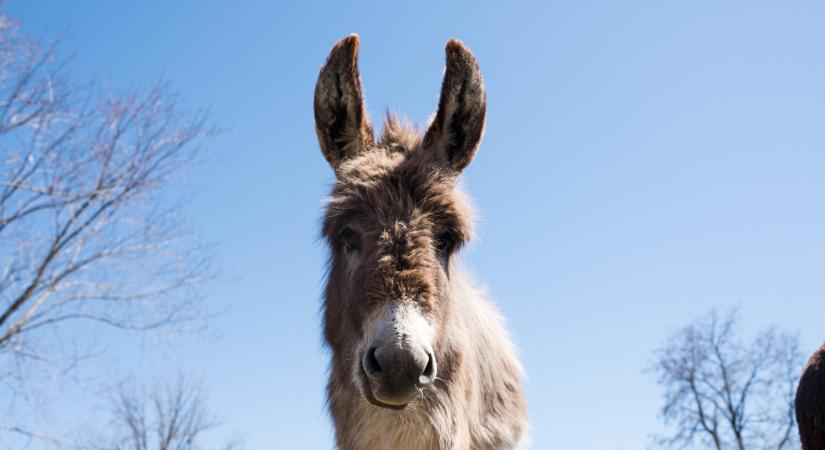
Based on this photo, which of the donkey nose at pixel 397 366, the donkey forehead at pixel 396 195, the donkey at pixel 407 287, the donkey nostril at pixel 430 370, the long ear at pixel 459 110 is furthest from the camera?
the long ear at pixel 459 110

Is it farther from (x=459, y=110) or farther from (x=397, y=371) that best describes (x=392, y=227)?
(x=459, y=110)

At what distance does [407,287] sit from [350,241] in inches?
26.6

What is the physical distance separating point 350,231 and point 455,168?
898 millimetres

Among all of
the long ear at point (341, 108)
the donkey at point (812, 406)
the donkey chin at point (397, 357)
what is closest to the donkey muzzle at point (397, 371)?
the donkey chin at point (397, 357)

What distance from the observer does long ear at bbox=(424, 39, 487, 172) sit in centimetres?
410

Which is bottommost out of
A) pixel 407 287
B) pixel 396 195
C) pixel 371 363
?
pixel 371 363

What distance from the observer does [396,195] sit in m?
3.59

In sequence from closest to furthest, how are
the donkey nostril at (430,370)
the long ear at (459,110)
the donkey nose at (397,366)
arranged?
the donkey nose at (397,366) < the donkey nostril at (430,370) < the long ear at (459,110)

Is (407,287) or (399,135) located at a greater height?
(399,135)

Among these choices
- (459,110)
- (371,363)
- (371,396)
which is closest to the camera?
(371,363)

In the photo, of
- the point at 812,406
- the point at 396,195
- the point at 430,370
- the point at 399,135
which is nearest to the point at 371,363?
the point at 430,370

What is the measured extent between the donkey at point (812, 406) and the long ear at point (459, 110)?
8.95 feet

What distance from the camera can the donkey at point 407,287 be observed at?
3039 millimetres

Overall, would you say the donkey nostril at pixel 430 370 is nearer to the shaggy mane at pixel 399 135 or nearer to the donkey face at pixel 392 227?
the donkey face at pixel 392 227
